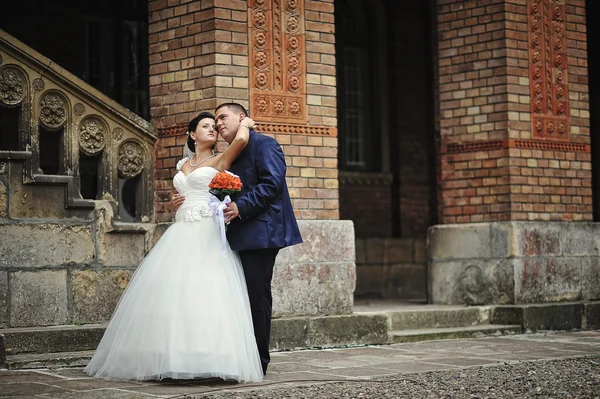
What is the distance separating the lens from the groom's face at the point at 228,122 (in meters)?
7.43

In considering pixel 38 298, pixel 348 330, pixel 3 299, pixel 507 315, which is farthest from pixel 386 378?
pixel 507 315

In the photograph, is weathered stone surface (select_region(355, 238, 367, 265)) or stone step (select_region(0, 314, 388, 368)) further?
weathered stone surface (select_region(355, 238, 367, 265))

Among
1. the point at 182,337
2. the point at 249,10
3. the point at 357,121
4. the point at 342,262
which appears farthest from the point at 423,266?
the point at 182,337

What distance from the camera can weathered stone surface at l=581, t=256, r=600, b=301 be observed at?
38.5 feet

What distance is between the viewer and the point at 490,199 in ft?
37.1

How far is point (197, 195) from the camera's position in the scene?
741 centimetres

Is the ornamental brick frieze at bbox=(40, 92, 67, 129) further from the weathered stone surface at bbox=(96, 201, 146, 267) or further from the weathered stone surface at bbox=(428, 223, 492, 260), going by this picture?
the weathered stone surface at bbox=(428, 223, 492, 260)

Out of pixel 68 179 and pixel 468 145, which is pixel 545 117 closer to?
pixel 468 145

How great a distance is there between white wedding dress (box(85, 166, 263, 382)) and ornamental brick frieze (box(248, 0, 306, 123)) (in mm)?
2018

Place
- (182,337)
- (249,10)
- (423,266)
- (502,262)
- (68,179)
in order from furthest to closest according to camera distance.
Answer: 1. (423,266)
2. (502,262)
3. (249,10)
4. (68,179)
5. (182,337)

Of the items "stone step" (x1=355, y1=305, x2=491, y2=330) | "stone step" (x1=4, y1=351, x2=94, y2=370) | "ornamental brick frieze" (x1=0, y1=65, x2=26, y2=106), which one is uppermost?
"ornamental brick frieze" (x1=0, y1=65, x2=26, y2=106)

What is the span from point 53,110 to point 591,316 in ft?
20.5

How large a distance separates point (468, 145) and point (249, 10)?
132 inches

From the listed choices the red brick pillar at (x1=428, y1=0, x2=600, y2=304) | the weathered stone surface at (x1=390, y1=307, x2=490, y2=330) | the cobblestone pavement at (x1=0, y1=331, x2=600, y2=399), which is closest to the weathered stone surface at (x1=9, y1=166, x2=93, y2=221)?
the cobblestone pavement at (x1=0, y1=331, x2=600, y2=399)
